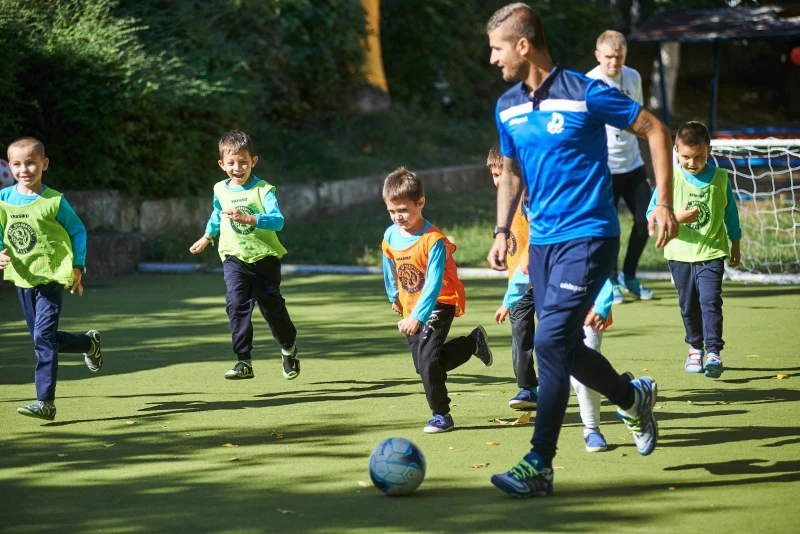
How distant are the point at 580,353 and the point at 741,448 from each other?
3.55 feet

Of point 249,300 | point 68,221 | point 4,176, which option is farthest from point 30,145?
point 4,176

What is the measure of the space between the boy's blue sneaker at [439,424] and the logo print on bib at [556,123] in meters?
1.85

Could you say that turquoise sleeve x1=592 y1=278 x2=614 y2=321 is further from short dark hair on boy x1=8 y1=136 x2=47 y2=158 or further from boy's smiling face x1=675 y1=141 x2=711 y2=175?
short dark hair on boy x1=8 y1=136 x2=47 y2=158

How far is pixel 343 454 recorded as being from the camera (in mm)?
5379

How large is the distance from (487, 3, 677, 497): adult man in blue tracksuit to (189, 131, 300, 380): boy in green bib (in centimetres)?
283

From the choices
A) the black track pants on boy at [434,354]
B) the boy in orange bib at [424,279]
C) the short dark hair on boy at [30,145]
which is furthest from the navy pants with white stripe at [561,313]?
the short dark hair on boy at [30,145]

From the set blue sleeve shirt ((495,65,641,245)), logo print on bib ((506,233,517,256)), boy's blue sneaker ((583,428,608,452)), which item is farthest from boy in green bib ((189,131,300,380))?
blue sleeve shirt ((495,65,641,245))

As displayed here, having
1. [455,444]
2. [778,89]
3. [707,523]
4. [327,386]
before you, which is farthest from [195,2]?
[778,89]

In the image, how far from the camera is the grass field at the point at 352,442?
14.3 ft

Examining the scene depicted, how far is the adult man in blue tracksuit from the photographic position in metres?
4.58

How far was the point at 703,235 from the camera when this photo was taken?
283 inches

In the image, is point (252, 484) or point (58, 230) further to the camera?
point (58, 230)

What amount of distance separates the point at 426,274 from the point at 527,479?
151 centimetres

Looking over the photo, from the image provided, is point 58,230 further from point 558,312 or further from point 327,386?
point 558,312
